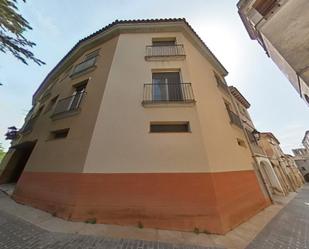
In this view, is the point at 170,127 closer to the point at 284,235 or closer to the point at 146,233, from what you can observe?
the point at 146,233

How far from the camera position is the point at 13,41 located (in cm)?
646

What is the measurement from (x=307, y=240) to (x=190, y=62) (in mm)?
7484

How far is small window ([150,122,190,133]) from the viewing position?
5.92 metres

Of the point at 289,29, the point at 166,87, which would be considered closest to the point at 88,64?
the point at 166,87

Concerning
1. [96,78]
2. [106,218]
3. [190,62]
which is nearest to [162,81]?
[190,62]

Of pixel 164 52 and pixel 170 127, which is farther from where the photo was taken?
pixel 164 52

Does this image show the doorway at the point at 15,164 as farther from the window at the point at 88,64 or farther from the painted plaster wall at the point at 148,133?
the painted plaster wall at the point at 148,133

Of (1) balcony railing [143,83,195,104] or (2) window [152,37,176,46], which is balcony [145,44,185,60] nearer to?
(2) window [152,37,176,46]

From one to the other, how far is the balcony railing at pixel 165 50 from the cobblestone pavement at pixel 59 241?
750cm

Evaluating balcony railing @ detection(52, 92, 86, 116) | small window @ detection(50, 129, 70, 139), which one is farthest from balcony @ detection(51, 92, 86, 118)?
small window @ detection(50, 129, 70, 139)

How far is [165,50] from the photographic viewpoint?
25.9 feet

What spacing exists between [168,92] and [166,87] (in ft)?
0.94

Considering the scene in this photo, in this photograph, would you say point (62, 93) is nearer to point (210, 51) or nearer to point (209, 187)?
point (209, 187)

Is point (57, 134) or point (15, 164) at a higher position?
point (57, 134)
